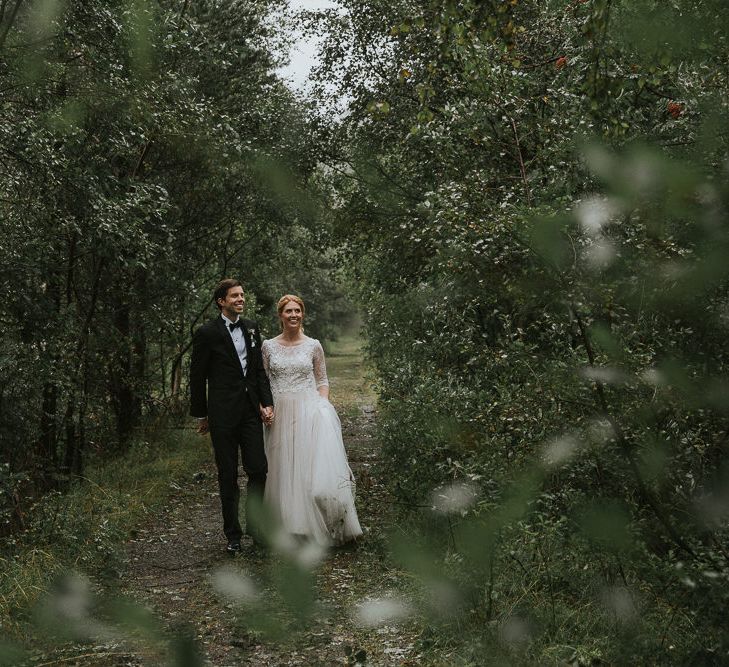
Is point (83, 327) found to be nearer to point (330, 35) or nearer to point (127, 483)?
point (127, 483)

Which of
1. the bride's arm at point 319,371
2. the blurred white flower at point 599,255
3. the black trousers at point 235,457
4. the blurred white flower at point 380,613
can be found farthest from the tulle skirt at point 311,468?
the blurred white flower at point 599,255

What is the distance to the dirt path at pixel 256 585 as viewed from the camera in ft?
4.11

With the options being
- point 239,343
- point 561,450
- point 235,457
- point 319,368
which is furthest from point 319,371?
point 561,450

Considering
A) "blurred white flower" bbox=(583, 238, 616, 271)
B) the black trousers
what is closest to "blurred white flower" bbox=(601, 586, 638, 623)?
"blurred white flower" bbox=(583, 238, 616, 271)

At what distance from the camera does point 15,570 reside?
6164 mm

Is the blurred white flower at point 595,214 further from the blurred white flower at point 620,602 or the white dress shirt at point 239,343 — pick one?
the white dress shirt at point 239,343

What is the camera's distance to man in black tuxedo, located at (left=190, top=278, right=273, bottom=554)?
24.1 ft

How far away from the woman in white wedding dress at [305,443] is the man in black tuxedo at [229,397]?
283mm

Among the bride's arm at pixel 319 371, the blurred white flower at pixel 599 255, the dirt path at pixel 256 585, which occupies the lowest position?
the dirt path at pixel 256 585

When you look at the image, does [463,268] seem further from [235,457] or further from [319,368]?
[235,457]

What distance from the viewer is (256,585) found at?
3.98 ft

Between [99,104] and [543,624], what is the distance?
22.7 feet

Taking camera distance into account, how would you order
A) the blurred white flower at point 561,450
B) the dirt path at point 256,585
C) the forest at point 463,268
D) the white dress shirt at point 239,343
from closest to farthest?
the dirt path at point 256,585 → the forest at point 463,268 → the blurred white flower at point 561,450 → the white dress shirt at point 239,343

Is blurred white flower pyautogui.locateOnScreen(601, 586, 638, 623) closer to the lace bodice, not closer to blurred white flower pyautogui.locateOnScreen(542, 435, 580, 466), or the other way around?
blurred white flower pyautogui.locateOnScreen(542, 435, 580, 466)
